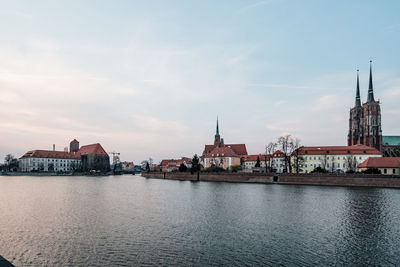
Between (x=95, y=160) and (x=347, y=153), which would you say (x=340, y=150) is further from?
(x=95, y=160)

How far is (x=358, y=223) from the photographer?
2205 centimetres

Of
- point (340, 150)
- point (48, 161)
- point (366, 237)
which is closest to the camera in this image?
point (366, 237)

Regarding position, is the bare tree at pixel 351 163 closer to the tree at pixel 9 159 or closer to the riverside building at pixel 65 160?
the riverside building at pixel 65 160

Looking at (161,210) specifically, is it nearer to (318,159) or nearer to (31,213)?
(31,213)

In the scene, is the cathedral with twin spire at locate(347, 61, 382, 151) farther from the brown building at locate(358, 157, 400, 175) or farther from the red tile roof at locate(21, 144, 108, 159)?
the red tile roof at locate(21, 144, 108, 159)

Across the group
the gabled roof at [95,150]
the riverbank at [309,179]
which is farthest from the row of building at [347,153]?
the gabled roof at [95,150]

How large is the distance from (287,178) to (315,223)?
43.3 meters

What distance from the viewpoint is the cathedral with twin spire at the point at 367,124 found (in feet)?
341

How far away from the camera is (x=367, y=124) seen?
10650 centimetres

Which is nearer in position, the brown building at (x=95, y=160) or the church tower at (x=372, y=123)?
the church tower at (x=372, y=123)

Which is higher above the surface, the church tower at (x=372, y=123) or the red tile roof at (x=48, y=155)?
the church tower at (x=372, y=123)

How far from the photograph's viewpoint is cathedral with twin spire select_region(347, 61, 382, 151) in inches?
4092

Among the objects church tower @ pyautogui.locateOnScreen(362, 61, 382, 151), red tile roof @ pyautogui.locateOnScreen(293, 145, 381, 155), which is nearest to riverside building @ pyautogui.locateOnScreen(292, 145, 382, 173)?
red tile roof @ pyautogui.locateOnScreen(293, 145, 381, 155)

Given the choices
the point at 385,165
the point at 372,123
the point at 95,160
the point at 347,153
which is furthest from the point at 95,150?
the point at 385,165
